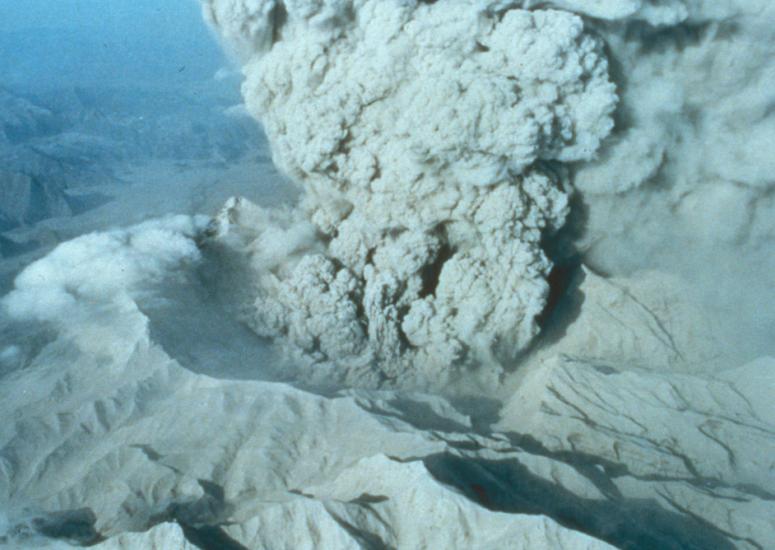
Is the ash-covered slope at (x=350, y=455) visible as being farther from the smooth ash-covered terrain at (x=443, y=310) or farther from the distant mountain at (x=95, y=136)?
the distant mountain at (x=95, y=136)

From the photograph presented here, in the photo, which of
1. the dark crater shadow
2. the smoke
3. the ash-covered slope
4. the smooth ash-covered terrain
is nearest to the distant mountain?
the smooth ash-covered terrain

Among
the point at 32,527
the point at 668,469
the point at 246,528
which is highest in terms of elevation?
the point at 246,528

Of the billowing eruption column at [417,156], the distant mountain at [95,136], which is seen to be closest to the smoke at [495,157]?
the billowing eruption column at [417,156]

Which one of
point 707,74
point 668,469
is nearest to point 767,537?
point 668,469

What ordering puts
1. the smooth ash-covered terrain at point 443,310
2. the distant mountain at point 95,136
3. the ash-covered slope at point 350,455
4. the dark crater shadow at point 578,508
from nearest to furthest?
1. the ash-covered slope at point 350,455
2. the dark crater shadow at point 578,508
3. the smooth ash-covered terrain at point 443,310
4. the distant mountain at point 95,136

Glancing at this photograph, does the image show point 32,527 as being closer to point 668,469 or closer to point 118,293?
point 118,293

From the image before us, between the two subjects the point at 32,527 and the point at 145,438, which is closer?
the point at 32,527

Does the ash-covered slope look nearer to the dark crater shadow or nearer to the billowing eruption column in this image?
the dark crater shadow

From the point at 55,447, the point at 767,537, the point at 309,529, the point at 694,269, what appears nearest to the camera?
the point at 309,529

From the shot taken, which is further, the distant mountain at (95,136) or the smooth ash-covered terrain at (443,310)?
the distant mountain at (95,136)

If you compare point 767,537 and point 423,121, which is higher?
point 423,121
